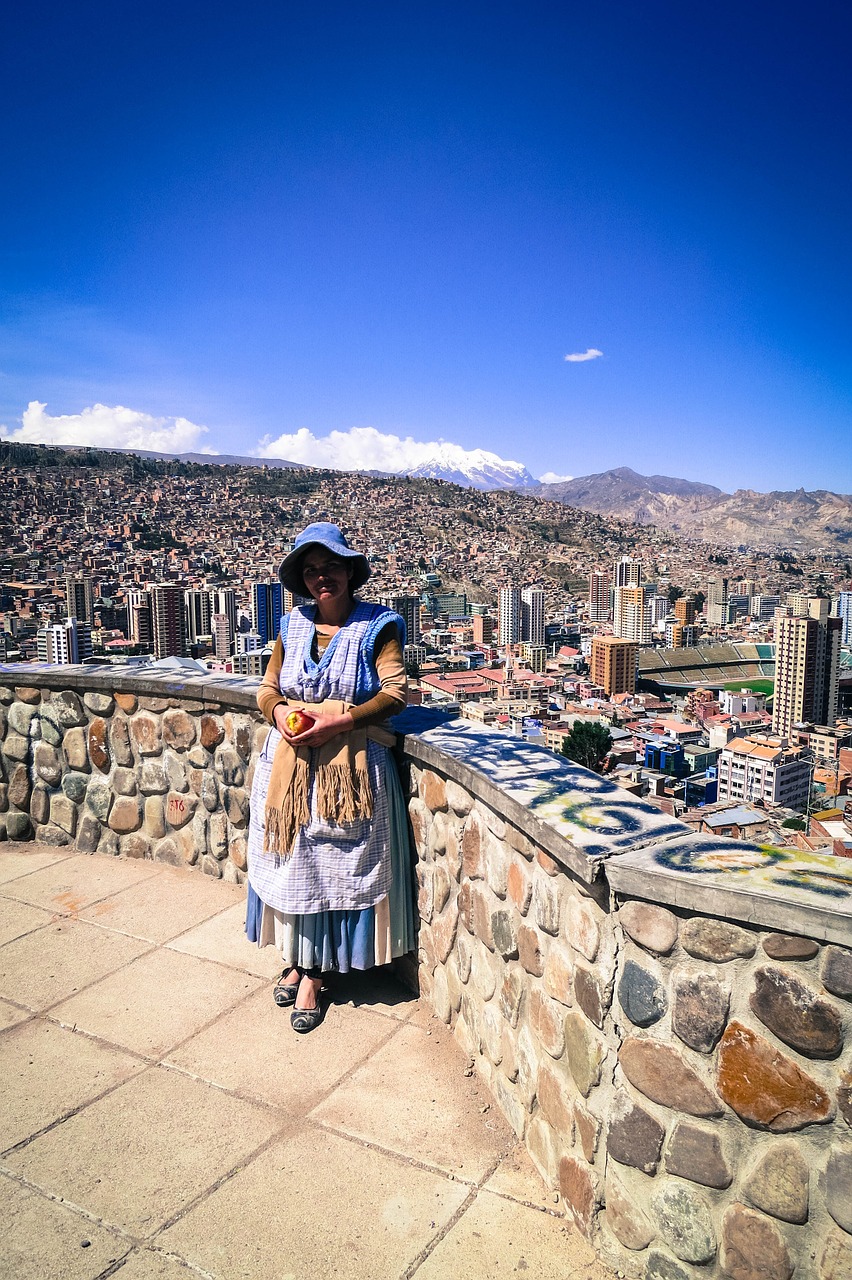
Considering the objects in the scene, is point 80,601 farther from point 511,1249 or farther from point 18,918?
point 511,1249

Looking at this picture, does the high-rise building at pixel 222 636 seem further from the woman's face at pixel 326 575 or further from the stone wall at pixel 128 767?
the woman's face at pixel 326 575

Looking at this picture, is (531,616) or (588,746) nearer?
(588,746)

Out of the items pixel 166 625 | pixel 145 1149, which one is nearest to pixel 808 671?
pixel 166 625

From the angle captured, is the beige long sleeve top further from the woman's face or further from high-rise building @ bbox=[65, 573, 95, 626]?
high-rise building @ bbox=[65, 573, 95, 626]

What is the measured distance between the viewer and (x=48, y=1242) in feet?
4.44

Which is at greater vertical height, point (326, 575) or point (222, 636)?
point (326, 575)

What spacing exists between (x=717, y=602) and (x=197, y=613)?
6076 centimetres

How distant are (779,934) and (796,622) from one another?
50362mm

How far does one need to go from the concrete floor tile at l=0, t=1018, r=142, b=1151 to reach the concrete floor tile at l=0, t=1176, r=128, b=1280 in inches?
7.7

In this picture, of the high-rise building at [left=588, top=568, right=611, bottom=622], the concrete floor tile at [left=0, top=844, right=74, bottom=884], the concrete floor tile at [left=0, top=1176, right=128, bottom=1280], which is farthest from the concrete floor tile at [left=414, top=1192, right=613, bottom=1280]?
the high-rise building at [left=588, top=568, right=611, bottom=622]

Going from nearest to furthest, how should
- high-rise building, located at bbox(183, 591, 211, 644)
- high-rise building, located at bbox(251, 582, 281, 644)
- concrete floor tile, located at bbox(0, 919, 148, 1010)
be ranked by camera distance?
concrete floor tile, located at bbox(0, 919, 148, 1010)
high-rise building, located at bbox(251, 582, 281, 644)
high-rise building, located at bbox(183, 591, 211, 644)

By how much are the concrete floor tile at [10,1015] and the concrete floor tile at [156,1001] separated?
72 millimetres

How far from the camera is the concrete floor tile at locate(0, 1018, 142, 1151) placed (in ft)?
5.49

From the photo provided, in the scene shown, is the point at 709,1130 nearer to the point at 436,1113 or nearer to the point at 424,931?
the point at 436,1113
